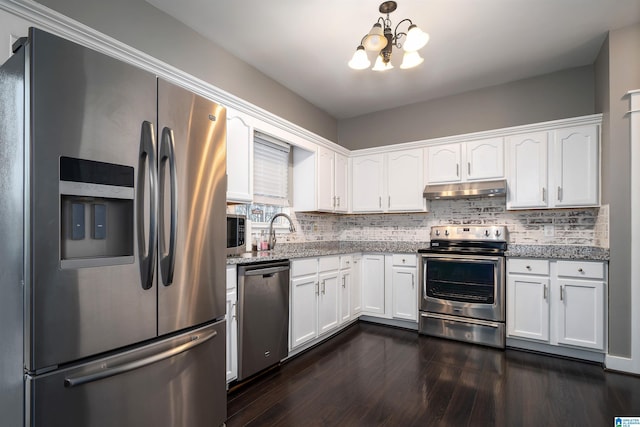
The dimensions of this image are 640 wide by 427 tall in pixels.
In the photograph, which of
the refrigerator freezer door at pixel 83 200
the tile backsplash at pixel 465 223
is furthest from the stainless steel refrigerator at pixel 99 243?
the tile backsplash at pixel 465 223

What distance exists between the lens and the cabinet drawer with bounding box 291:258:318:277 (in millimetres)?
2877

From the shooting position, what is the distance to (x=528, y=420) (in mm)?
1974

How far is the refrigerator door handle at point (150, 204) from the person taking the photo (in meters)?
1.38

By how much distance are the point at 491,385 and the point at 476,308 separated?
100cm

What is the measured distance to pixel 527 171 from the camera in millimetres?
3389

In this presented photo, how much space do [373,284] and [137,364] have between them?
2979 mm

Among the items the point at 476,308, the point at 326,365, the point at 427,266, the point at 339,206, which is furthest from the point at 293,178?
the point at 476,308

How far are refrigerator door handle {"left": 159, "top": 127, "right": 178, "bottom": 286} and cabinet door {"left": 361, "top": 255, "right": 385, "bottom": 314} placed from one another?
2824mm

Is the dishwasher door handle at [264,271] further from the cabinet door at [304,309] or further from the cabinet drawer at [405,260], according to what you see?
the cabinet drawer at [405,260]

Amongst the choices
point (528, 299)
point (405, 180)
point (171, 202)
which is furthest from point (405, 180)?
point (171, 202)

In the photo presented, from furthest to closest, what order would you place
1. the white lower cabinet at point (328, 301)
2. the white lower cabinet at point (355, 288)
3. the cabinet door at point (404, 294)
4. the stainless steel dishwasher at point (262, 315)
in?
the white lower cabinet at point (355, 288) < the cabinet door at point (404, 294) < the white lower cabinet at point (328, 301) < the stainless steel dishwasher at point (262, 315)

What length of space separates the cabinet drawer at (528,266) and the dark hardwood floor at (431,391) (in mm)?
782

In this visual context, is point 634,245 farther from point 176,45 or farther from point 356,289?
point 176,45

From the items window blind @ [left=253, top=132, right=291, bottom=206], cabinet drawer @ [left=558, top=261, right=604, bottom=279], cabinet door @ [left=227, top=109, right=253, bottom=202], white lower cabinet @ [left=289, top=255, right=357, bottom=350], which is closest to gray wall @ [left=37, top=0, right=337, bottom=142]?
window blind @ [left=253, top=132, right=291, bottom=206]
